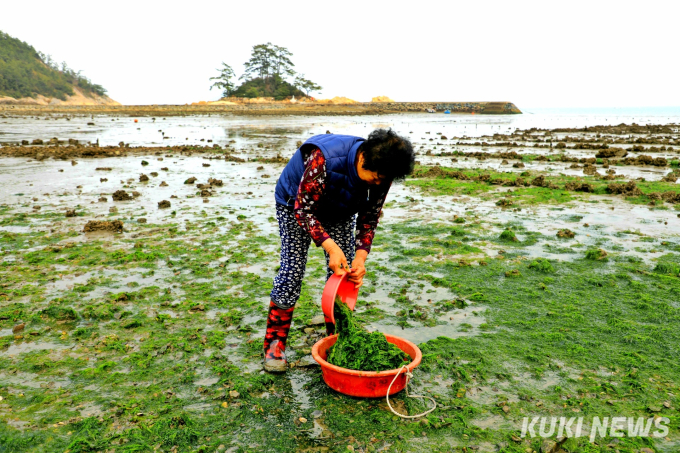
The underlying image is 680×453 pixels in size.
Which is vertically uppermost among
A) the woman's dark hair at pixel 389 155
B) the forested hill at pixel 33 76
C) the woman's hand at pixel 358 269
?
the forested hill at pixel 33 76

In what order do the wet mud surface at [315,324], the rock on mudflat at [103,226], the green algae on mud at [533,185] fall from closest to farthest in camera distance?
the wet mud surface at [315,324]
the rock on mudflat at [103,226]
the green algae on mud at [533,185]

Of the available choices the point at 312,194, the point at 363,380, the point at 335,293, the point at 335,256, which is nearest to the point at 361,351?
the point at 363,380

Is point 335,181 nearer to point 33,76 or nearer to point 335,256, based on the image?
point 335,256

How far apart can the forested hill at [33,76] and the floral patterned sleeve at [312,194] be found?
96.3 metres

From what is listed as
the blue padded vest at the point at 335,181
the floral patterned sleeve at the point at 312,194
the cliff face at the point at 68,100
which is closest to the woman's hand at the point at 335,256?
the floral patterned sleeve at the point at 312,194

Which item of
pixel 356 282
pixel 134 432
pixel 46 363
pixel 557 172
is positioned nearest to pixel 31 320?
pixel 46 363

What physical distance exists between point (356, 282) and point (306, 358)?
88cm

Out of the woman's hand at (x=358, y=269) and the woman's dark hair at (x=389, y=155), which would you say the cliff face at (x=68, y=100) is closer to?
the woman's hand at (x=358, y=269)

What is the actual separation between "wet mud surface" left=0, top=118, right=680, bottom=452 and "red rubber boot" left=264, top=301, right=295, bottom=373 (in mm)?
136

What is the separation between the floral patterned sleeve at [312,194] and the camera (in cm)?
293

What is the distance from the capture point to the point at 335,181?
117 inches

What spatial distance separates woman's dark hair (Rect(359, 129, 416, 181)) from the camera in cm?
263

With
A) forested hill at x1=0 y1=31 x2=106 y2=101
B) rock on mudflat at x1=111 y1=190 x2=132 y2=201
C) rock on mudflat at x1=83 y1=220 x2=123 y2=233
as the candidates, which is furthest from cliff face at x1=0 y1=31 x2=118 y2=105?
rock on mudflat at x1=83 y1=220 x2=123 y2=233

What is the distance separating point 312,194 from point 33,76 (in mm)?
107763
